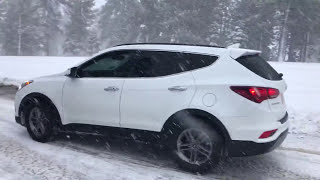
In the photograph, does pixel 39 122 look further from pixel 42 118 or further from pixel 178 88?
pixel 178 88

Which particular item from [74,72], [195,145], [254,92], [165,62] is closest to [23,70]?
[74,72]

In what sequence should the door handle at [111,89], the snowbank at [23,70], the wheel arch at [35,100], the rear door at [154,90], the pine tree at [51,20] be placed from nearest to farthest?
the rear door at [154,90] < the door handle at [111,89] < the wheel arch at [35,100] < the snowbank at [23,70] < the pine tree at [51,20]

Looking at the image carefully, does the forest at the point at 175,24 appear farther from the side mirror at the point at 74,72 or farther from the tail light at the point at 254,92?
the tail light at the point at 254,92

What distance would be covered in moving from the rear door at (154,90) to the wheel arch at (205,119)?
0.06 metres

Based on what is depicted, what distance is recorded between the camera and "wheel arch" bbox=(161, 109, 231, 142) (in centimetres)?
438

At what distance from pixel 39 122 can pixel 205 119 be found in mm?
2950

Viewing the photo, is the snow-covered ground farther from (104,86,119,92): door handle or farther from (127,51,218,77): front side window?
(127,51,218,77): front side window

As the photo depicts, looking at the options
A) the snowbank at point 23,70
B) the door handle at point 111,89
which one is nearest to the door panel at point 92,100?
the door handle at point 111,89

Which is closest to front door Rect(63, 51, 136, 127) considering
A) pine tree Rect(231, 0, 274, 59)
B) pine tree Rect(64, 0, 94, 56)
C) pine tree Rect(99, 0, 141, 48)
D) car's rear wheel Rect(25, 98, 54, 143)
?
car's rear wheel Rect(25, 98, 54, 143)

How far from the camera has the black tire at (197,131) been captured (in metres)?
4.46

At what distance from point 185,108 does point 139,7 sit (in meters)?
42.3

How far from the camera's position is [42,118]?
576cm

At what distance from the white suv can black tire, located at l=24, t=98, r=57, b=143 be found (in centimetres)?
22

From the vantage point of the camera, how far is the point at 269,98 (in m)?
4.36
